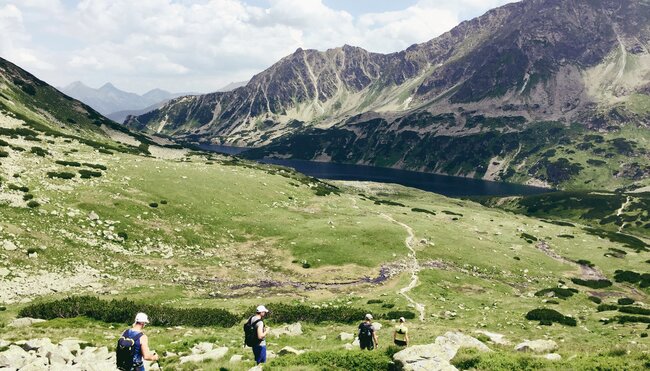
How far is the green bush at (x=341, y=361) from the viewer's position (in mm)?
17297

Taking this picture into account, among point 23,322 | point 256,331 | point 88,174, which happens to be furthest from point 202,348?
point 88,174

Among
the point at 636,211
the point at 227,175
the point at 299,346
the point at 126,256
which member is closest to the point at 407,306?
the point at 299,346

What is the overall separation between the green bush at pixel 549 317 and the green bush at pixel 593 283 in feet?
81.4

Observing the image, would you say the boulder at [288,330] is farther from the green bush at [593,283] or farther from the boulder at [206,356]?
the green bush at [593,283]

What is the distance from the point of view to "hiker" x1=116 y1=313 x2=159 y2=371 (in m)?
13.9

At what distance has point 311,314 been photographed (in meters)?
33.4

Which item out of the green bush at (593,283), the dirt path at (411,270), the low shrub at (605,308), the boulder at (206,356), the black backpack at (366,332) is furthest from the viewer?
the green bush at (593,283)

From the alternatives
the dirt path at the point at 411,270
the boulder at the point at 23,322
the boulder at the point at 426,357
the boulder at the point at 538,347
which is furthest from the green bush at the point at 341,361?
the dirt path at the point at 411,270

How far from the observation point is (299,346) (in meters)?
23.6

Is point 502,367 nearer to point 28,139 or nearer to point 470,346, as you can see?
point 470,346

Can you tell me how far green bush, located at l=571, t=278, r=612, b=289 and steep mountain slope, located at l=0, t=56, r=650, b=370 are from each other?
1.52 ft

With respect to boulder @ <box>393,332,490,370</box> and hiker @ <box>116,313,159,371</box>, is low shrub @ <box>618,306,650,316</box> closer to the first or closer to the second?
boulder @ <box>393,332,490,370</box>

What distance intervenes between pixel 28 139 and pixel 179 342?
68.1m

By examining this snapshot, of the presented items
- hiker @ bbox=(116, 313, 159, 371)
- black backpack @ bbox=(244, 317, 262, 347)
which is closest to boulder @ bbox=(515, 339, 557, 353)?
black backpack @ bbox=(244, 317, 262, 347)
